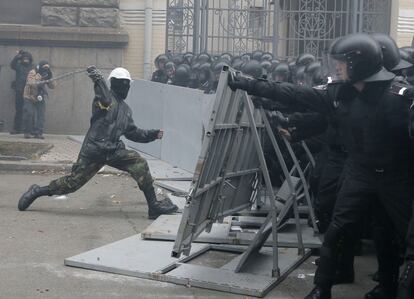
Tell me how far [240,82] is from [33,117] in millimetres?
11424

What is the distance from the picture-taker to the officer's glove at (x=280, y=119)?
6.80 meters

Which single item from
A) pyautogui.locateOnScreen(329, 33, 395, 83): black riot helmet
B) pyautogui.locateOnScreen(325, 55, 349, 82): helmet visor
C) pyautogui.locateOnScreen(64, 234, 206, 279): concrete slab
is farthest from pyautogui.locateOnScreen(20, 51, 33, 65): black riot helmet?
pyautogui.locateOnScreen(329, 33, 395, 83): black riot helmet

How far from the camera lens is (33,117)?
54.7 ft

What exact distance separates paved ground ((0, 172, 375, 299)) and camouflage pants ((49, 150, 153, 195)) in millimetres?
367

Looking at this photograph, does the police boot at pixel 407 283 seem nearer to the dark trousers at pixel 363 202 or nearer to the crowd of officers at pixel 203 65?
the dark trousers at pixel 363 202

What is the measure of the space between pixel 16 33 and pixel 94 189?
7518 millimetres

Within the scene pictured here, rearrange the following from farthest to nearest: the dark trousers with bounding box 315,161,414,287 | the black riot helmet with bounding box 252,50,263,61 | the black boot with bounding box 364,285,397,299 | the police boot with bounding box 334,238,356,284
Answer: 1. the black riot helmet with bounding box 252,50,263,61
2. the black boot with bounding box 364,285,397,299
3. the police boot with bounding box 334,238,356,284
4. the dark trousers with bounding box 315,161,414,287

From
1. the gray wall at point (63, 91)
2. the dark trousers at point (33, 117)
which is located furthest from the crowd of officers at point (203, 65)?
the dark trousers at point (33, 117)

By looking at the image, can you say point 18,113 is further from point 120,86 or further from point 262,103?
point 262,103

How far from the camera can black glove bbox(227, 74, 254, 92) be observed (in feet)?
19.4

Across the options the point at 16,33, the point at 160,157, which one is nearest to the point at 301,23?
the point at 160,157

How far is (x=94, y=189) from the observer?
11.4 m

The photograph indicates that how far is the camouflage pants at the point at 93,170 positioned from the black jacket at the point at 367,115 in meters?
3.57

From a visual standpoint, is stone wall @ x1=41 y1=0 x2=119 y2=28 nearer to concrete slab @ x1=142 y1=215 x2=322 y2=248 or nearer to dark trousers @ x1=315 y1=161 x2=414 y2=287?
concrete slab @ x1=142 y1=215 x2=322 y2=248
